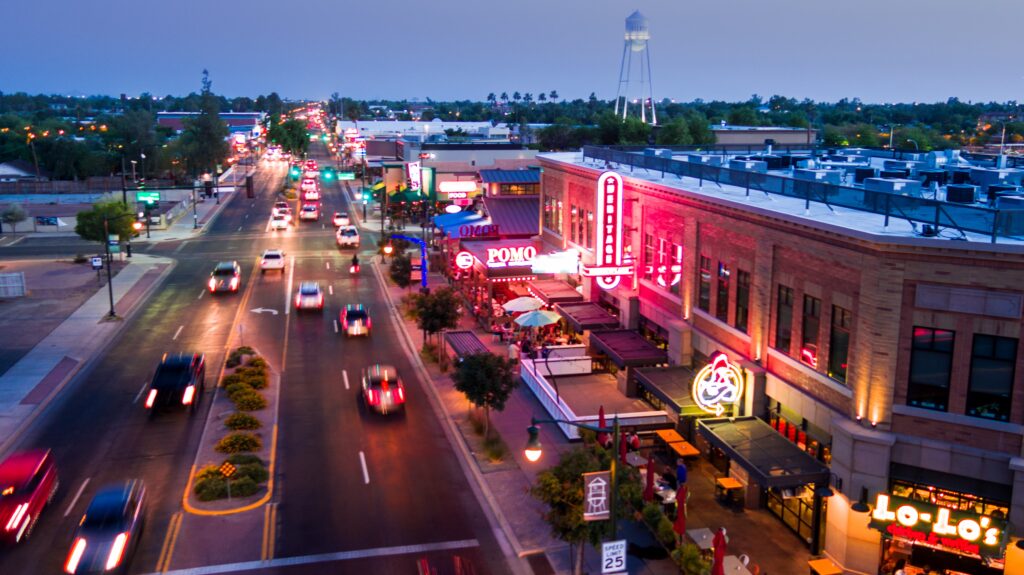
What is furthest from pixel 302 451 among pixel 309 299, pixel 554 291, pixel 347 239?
pixel 347 239

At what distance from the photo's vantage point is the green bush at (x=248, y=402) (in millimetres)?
33188

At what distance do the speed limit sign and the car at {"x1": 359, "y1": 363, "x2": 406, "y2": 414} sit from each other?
53.6ft

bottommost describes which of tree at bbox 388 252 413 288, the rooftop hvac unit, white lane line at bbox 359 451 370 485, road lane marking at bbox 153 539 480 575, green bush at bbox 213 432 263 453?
white lane line at bbox 359 451 370 485

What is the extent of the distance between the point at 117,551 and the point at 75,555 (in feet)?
3.03

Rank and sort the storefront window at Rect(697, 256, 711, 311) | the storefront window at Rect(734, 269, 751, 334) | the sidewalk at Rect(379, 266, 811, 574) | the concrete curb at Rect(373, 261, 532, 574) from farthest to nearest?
the storefront window at Rect(697, 256, 711, 311) < the storefront window at Rect(734, 269, 751, 334) < the concrete curb at Rect(373, 261, 532, 574) < the sidewalk at Rect(379, 266, 811, 574)

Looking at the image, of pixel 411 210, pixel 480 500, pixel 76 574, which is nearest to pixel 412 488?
pixel 480 500

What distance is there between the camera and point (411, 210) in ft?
308

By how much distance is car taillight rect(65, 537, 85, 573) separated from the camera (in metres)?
20.1

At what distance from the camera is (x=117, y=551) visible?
20.6 metres

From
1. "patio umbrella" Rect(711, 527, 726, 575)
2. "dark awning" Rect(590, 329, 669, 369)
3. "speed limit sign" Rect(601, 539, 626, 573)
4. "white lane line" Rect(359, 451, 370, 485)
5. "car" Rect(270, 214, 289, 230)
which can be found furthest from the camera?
"car" Rect(270, 214, 289, 230)

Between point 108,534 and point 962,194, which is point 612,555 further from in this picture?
point 962,194

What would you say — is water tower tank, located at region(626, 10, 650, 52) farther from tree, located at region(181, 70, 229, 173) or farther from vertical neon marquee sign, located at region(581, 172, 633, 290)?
vertical neon marquee sign, located at region(581, 172, 633, 290)

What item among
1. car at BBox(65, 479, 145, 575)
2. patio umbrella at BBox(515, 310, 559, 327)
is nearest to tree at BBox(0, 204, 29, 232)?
patio umbrella at BBox(515, 310, 559, 327)

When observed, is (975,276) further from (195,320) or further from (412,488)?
(195,320)
